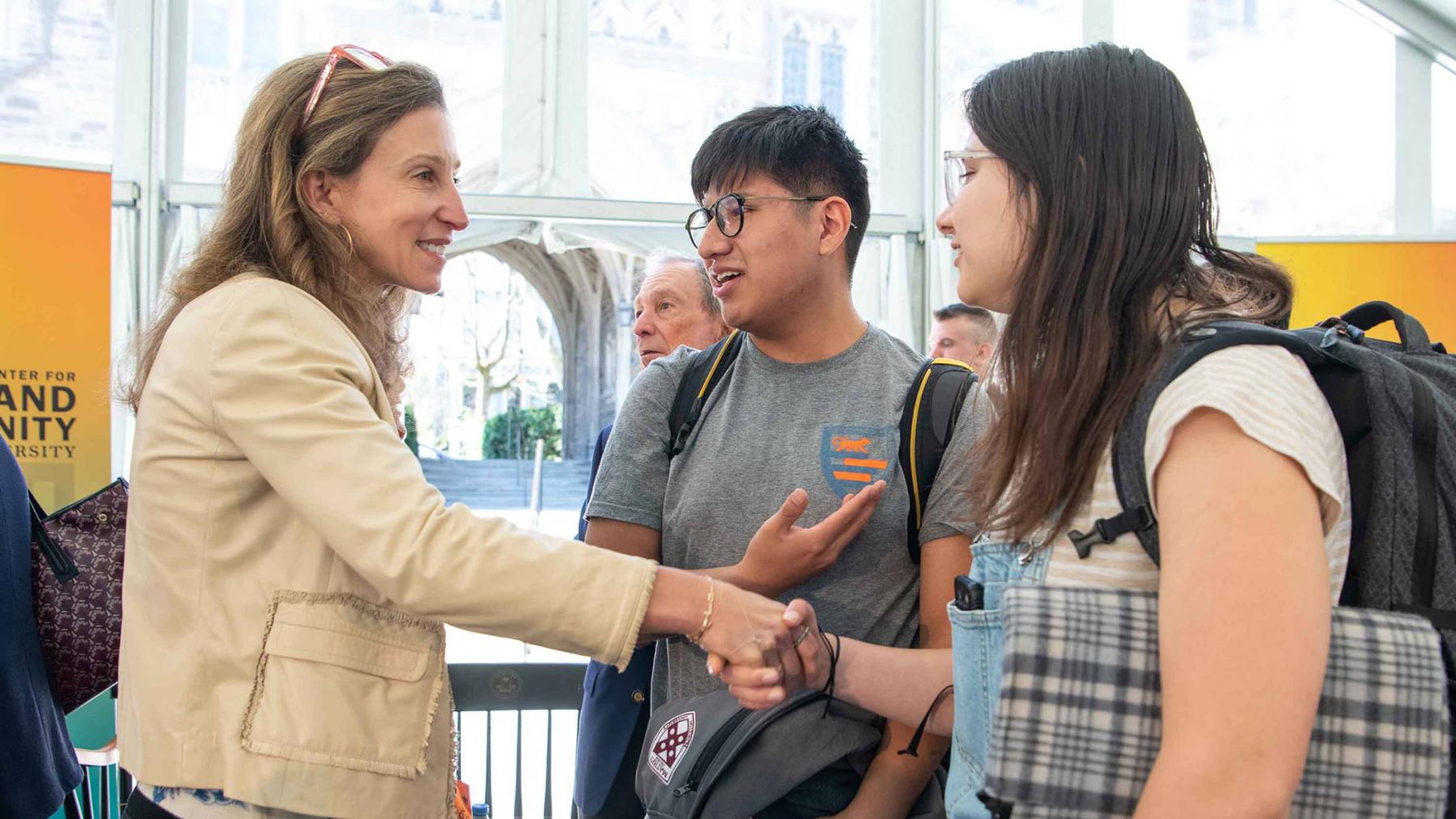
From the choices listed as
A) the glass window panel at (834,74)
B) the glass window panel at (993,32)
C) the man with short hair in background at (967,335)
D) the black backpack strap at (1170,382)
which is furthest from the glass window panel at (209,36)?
the black backpack strap at (1170,382)

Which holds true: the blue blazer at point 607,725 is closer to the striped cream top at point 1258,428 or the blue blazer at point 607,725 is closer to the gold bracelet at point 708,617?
the gold bracelet at point 708,617

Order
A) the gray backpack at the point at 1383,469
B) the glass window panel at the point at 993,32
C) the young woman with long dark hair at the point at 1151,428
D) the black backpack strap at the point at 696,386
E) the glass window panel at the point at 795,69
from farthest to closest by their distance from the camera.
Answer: the glass window panel at the point at 993,32, the glass window panel at the point at 795,69, the black backpack strap at the point at 696,386, the gray backpack at the point at 1383,469, the young woman with long dark hair at the point at 1151,428

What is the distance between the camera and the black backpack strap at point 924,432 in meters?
1.91

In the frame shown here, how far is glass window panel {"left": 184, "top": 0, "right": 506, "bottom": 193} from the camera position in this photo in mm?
7430

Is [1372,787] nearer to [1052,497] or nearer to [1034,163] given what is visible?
[1052,497]

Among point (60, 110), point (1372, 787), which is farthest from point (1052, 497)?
point (60, 110)

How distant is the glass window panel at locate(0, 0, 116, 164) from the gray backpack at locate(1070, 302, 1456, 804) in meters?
7.39

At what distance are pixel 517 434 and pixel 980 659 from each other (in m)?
28.4

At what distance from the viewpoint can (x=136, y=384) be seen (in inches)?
65.8

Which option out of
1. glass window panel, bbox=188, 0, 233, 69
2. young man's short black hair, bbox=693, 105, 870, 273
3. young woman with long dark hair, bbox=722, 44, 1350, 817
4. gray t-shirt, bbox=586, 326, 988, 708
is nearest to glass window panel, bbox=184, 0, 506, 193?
glass window panel, bbox=188, 0, 233, 69

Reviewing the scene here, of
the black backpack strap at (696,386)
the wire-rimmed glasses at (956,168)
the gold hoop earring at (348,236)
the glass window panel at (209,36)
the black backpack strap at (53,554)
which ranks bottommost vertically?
the black backpack strap at (53,554)

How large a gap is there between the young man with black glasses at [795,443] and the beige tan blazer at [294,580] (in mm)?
507

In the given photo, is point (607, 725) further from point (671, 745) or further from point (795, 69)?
point (795, 69)

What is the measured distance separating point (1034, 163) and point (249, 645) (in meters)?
1.15
